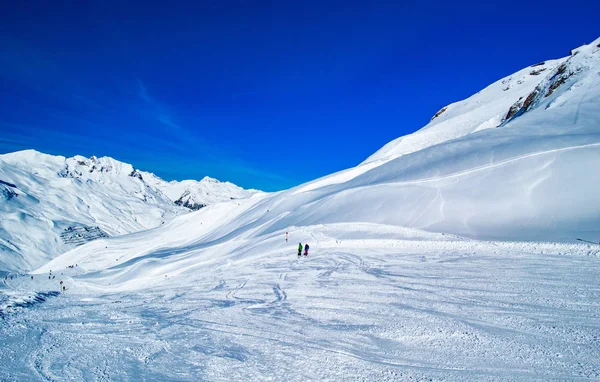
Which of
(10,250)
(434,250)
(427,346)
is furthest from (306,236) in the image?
(10,250)

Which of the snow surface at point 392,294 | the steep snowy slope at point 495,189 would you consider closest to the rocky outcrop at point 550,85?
the steep snowy slope at point 495,189

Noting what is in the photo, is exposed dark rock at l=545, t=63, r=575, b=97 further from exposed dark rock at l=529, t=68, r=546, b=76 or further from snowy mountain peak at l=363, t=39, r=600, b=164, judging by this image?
exposed dark rock at l=529, t=68, r=546, b=76

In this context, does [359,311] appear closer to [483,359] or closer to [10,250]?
[483,359]

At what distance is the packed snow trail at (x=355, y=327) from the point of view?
6.75m

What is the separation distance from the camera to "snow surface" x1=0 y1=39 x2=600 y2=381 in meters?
7.07

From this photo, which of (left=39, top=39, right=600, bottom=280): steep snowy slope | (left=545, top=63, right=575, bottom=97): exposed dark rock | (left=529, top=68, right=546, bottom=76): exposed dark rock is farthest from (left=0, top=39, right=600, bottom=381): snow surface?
(left=529, top=68, right=546, bottom=76): exposed dark rock

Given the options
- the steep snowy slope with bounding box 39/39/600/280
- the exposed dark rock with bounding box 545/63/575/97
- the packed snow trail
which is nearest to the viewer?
the packed snow trail

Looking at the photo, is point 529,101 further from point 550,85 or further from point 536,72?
point 536,72

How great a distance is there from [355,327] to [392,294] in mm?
3239

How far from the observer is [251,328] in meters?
9.74

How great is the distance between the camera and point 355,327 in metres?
9.05

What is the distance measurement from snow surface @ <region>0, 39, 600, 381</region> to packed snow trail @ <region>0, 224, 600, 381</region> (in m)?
0.05

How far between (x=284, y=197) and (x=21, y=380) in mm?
39881

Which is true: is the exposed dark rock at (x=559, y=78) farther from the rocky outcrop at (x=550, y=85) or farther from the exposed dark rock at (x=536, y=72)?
the exposed dark rock at (x=536, y=72)
